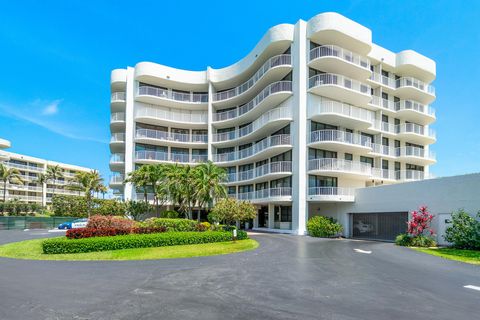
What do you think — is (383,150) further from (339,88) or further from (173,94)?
(173,94)

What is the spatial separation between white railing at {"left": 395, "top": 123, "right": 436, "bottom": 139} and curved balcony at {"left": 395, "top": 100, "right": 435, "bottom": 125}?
1.02 meters

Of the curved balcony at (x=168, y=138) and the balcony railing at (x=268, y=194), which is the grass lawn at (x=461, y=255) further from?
the curved balcony at (x=168, y=138)

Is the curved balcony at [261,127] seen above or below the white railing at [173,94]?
below

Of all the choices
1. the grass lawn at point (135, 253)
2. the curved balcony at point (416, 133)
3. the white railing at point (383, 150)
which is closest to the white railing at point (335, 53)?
the white railing at point (383, 150)

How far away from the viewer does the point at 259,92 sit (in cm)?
4141

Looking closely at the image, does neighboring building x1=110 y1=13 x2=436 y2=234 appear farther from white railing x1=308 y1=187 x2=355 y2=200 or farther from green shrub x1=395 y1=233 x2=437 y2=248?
green shrub x1=395 y1=233 x2=437 y2=248

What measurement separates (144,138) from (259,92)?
17.3 metres

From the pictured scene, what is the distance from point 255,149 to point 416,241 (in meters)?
21.5

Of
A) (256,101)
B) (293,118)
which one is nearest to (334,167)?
(293,118)

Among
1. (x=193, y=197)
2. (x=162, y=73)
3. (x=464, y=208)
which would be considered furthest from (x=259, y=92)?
(x=464, y=208)

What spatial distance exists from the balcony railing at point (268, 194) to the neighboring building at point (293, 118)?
0.53 feet

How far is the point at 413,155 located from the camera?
131ft

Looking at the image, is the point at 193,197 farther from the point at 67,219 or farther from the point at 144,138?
the point at 67,219

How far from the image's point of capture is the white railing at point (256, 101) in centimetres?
3484
